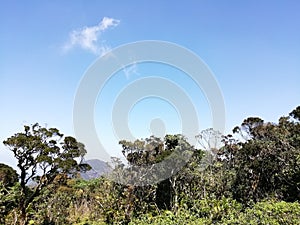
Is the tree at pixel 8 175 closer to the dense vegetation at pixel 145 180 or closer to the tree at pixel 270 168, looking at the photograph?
the dense vegetation at pixel 145 180

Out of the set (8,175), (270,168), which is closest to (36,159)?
(8,175)

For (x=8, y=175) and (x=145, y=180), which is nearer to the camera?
(x=145, y=180)

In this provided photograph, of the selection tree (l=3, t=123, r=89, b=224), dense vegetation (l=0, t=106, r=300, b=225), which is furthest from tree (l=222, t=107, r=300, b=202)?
tree (l=3, t=123, r=89, b=224)

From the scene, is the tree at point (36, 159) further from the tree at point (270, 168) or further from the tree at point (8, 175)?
the tree at point (270, 168)

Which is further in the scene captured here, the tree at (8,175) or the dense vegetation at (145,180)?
the tree at (8,175)

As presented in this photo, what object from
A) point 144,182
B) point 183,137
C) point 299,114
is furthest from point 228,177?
point 299,114

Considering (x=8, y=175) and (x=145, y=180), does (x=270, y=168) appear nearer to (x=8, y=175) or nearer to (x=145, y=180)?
Answer: (x=145, y=180)

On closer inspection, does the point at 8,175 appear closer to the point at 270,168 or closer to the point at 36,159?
the point at 36,159

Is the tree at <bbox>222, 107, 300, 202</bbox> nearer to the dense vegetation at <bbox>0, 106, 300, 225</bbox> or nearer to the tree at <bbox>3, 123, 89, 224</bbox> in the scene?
the dense vegetation at <bbox>0, 106, 300, 225</bbox>

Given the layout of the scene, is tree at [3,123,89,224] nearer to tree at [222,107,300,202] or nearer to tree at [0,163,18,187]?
tree at [0,163,18,187]

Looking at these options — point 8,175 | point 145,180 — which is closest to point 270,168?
point 145,180

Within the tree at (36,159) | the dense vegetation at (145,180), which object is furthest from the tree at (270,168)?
the tree at (36,159)

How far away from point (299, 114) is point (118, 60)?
973 cm

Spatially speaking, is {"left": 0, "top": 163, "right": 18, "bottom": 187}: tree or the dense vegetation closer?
the dense vegetation
